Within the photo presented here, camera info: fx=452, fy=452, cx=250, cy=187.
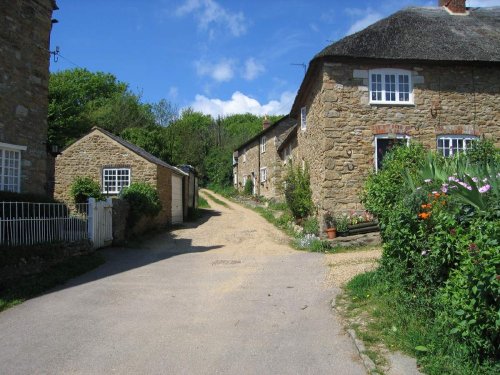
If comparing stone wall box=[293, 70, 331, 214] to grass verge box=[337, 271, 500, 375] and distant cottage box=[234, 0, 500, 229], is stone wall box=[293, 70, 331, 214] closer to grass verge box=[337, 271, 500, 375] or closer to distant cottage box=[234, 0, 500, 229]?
distant cottage box=[234, 0, 500, 229]

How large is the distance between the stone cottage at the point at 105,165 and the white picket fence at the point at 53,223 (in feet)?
20.9

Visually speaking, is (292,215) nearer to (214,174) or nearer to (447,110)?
(447,110)

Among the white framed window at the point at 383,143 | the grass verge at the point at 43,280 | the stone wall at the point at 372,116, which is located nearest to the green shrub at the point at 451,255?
the grass verge at the point at 43,280

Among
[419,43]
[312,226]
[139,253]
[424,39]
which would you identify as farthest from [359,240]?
[424,39]

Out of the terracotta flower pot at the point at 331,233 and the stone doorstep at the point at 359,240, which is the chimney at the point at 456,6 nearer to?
the stone doorstep at the point at 359,240

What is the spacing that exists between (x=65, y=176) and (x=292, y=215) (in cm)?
1107

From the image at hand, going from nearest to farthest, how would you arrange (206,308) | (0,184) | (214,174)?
(206,308), (0,184), (214,174)

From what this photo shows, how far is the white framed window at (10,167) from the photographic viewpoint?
12031mm

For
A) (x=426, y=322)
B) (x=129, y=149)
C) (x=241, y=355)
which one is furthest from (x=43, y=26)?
(x=426, y=322)

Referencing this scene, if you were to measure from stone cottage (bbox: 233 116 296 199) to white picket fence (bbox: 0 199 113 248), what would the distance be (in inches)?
606

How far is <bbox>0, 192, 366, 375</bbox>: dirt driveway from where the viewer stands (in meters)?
5.04

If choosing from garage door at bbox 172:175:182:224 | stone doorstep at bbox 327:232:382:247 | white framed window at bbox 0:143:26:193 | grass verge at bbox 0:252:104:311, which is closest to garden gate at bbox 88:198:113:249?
grass verge at bbox 0:252:104:311

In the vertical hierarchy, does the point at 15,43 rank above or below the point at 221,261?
above

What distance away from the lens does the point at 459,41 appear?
16625 millimetres
